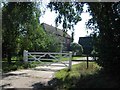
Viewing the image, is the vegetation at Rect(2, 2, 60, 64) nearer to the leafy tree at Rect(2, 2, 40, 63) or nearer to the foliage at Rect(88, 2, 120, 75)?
the leafy tree at Rect(2, 2, 40, 63)

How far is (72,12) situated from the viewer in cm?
1303

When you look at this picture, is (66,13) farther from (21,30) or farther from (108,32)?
(21,30)

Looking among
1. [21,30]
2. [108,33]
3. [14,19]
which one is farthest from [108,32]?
[21,30]

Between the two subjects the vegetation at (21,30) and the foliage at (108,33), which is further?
the vegetation at (21,30)

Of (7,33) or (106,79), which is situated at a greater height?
(7,33)

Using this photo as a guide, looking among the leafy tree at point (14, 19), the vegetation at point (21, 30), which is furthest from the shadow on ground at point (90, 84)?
the vegetation at point (21, 30)

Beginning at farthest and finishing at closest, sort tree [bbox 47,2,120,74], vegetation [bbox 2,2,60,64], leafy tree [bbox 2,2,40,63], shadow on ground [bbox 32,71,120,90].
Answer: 1. vegetation [bbox 2,2,60,64]
2. leafy tree [bbox 2,2,40,63]
3. tree [bbox 47,2,120,74]
4. shadow on ground [bbox 32,71,120,90]

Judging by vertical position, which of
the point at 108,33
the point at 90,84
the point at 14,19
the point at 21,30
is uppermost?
the point at 14,19

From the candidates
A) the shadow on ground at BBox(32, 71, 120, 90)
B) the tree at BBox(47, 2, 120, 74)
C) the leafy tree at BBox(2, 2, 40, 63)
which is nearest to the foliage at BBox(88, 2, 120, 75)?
the tree at BBox(47, 2, 120, 74)

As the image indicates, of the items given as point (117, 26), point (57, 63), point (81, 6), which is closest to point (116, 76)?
point (117, 26)

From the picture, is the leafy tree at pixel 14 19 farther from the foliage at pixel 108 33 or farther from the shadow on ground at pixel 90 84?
the shadow on ground at pixel 90 84

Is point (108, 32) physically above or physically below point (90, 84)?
above

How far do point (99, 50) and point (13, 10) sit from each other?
606cm

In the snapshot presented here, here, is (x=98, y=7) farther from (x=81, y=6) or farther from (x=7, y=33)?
(x=7, y=33)
